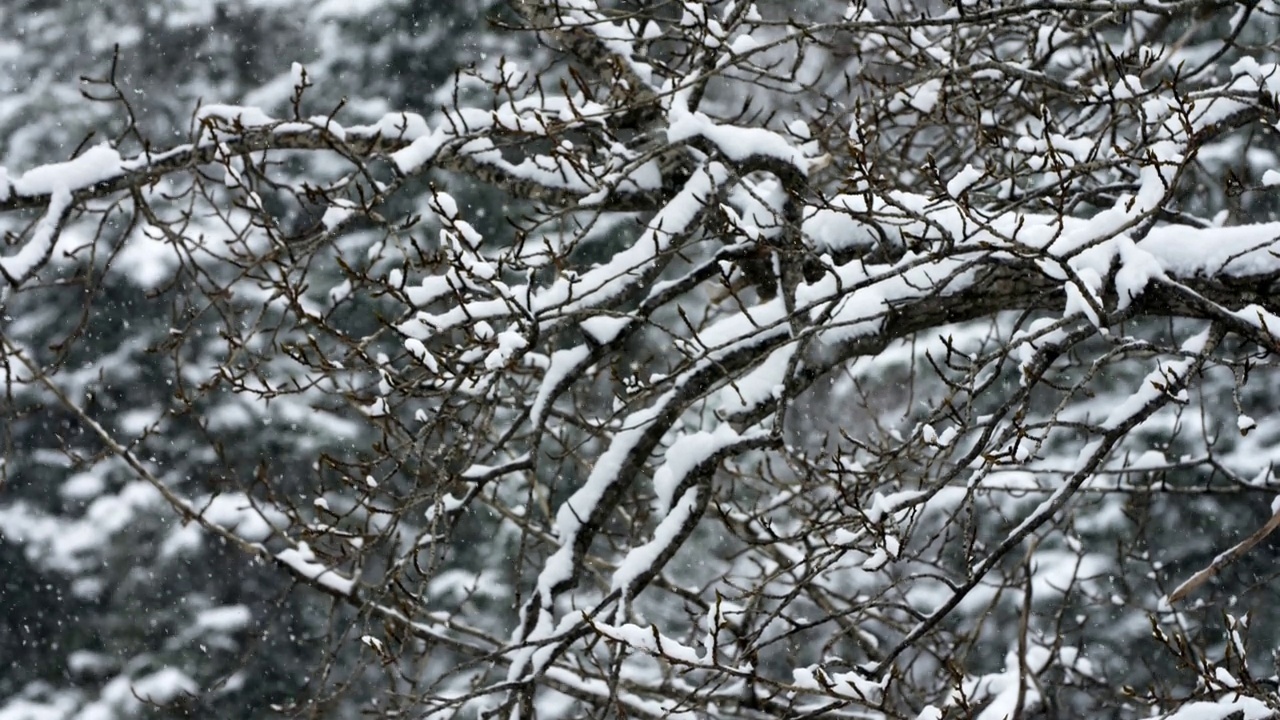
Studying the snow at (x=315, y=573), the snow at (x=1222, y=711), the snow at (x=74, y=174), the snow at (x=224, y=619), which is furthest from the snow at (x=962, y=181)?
the snow at (x=224, y=619)

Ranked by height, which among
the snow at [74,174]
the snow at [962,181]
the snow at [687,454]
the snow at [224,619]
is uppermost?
the snow at [224,619]

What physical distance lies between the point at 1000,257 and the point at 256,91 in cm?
1166

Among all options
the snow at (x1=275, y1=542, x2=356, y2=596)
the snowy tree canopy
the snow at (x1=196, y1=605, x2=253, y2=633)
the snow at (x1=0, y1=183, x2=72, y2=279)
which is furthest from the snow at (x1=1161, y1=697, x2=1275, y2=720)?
the snow at (x1=196, y1=605, x2=253, y2=633)

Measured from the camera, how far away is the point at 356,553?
144 inches

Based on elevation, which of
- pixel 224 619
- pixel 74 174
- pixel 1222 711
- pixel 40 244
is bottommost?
pixel 1222 711

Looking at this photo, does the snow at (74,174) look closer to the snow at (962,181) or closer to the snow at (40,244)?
the snow at (40,244)

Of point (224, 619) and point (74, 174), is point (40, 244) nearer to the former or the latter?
point (74, 174)

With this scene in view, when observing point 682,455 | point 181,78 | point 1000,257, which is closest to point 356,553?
point 682,455

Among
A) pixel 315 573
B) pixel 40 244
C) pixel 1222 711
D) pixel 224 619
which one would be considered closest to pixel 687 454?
pixel 315 573

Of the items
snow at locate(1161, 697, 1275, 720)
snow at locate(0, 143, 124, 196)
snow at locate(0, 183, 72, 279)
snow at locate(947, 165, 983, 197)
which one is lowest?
snow at locate(1161, 697, 1275, 720)

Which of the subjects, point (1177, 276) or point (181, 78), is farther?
point (181, 78)

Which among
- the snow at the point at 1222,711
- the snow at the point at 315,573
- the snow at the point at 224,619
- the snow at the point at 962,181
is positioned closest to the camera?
the snow at the point at 1222,711

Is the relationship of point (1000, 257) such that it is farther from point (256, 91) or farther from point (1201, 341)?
point (256, 91)

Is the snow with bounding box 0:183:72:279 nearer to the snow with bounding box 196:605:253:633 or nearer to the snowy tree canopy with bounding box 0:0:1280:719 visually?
the snowy tree canopy with bounding box 0:0:1280:719
